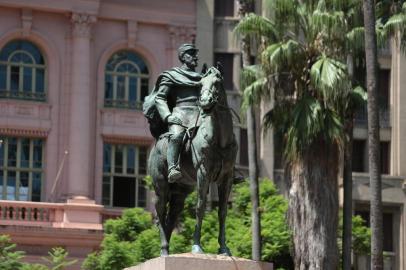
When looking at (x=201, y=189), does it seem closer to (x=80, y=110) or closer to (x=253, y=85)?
(x=253, y=85)

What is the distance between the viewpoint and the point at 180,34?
5456cm

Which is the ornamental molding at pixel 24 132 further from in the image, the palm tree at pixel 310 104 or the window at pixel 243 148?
the palm tree at pixel 310 104

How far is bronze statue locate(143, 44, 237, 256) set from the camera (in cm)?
2042

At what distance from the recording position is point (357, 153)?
5675 centimetres

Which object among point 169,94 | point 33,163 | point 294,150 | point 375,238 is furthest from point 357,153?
point 169,94

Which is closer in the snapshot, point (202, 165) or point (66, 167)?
point (202, 165)

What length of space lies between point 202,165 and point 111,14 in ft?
112

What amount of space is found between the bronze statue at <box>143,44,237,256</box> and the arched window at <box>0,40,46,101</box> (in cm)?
3147

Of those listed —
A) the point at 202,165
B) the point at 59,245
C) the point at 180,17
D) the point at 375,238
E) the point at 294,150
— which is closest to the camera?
the point at 202,165

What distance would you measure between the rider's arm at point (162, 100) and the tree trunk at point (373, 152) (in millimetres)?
10912

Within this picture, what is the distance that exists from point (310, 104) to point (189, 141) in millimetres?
18054

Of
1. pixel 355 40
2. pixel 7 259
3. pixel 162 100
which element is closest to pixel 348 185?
pixel 355 40

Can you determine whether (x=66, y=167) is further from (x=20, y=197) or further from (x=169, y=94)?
(x=169, y=94)

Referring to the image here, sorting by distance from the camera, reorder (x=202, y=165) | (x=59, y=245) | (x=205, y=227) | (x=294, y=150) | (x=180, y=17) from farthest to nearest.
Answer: (x=180, y=17) < (x=59, y=245) < (x=205, y=227) < (x=294, y=150) < (x=202, y=165)
